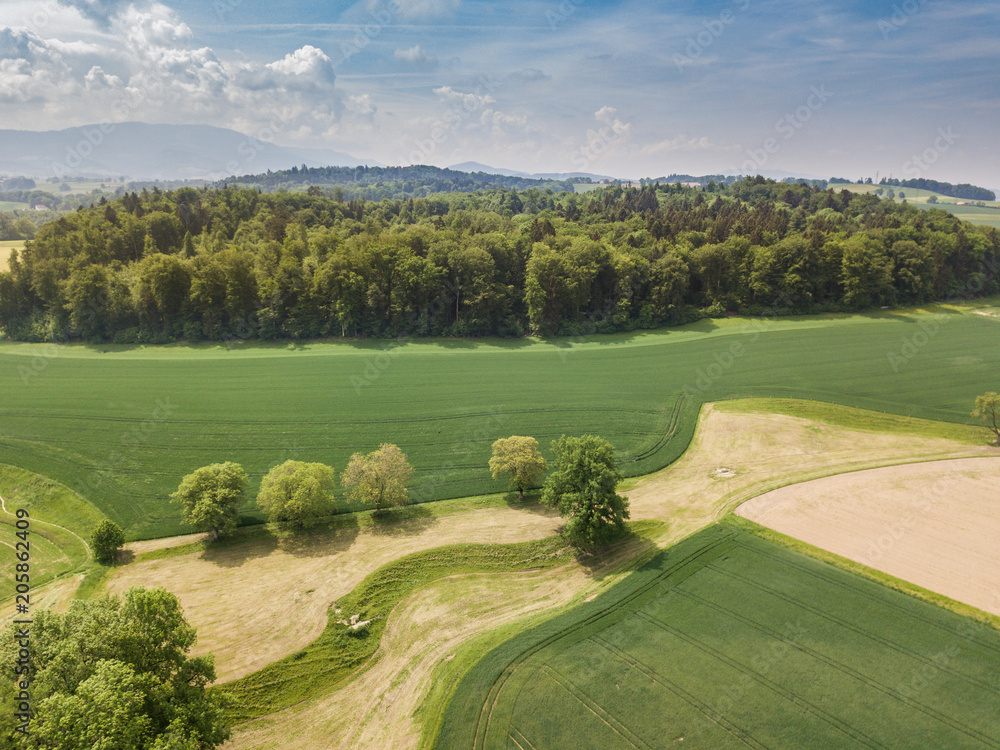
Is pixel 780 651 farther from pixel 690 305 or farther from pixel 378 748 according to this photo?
pixel 690 305

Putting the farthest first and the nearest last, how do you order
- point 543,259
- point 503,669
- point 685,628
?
point 543,259, point 685,628, point 503,669

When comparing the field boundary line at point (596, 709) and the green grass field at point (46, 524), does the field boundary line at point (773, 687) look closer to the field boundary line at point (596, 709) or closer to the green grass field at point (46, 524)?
the field boundary line at point (596, 709)

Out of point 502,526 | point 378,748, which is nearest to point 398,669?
point 378,748

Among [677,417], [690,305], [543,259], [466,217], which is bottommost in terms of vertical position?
[677,417]

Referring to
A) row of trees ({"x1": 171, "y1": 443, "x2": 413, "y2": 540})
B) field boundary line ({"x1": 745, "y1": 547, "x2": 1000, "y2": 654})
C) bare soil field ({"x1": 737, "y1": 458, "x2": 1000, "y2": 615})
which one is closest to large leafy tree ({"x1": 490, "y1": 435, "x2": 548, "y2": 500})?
row of trees ({"x1": 171, "y1": 443, "x2": 413, "y2": 540})

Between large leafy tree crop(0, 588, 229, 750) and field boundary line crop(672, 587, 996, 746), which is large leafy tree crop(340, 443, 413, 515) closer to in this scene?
large leafy tree crop(0, 588, 229, 750)

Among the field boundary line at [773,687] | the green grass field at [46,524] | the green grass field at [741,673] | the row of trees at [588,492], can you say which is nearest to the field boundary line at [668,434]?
the row of trees at [588,492]

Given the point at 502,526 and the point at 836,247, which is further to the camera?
the point at 836,247
